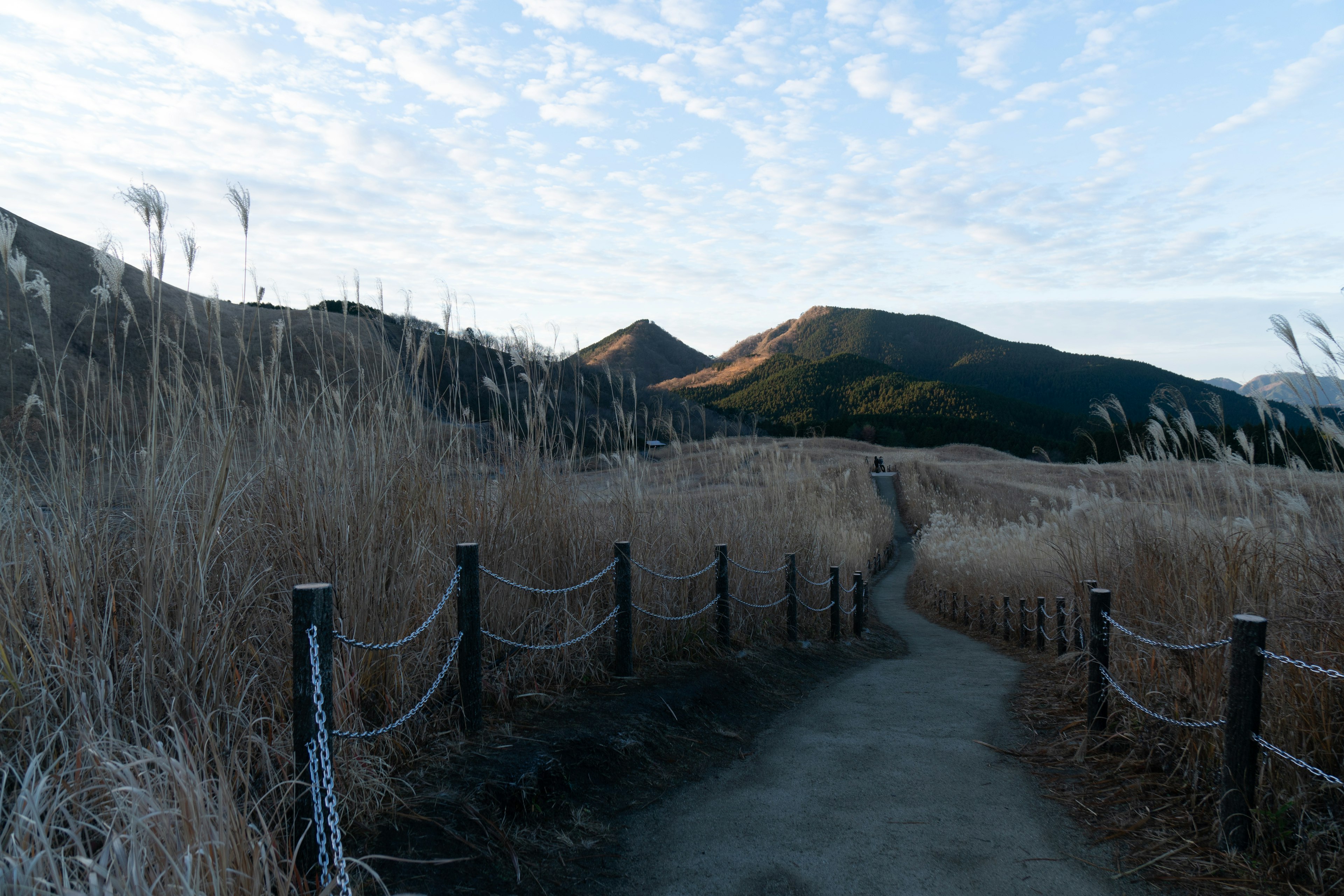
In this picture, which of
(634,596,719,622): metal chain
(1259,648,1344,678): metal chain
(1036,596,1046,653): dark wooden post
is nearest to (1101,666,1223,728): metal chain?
(1259,648,1344,678): metal chain

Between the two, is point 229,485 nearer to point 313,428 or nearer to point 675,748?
point 313,428

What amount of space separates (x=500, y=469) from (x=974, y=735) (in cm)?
322

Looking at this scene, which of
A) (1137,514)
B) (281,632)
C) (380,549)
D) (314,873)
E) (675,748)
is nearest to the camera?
(314,873)

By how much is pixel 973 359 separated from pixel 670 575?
5866 inches

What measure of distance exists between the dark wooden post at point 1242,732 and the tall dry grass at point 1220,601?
0.06 metres

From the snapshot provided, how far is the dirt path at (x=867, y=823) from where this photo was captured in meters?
2.58

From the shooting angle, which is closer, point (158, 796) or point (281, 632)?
point (158, 796)

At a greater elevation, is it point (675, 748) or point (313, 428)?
point (313, 428)

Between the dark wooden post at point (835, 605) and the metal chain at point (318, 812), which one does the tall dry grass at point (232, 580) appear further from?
the dark wooden post at point (835, 605)

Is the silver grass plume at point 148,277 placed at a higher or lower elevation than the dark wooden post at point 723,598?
higher

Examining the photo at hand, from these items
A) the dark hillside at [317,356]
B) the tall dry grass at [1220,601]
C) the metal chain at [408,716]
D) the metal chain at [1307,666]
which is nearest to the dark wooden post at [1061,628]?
the tall dry grass at [1220,601]

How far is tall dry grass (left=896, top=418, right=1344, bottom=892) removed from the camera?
2.56m

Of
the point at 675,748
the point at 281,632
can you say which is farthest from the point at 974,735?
the point at 281,632

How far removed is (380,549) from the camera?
333cm
